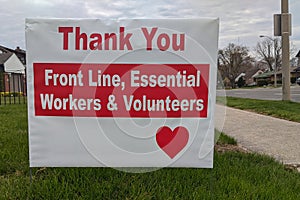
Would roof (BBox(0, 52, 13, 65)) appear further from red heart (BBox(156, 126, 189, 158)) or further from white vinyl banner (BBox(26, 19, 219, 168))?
red heart (BBox(156, 126, 189, 158))

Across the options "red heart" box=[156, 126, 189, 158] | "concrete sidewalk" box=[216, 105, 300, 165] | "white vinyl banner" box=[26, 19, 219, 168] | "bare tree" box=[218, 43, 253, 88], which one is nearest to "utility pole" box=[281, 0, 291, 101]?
"concrete sidewalk" box=[216, 105, 300, 165]

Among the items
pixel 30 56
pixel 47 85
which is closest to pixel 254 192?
pixel 47 85

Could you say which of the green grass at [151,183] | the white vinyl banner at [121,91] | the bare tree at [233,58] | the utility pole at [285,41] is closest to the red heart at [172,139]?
the white vinyl banner at [121,91]

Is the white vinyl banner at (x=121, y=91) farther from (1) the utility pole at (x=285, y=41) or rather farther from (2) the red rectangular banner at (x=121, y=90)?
(1) the utility pole at (x=285, y=41)

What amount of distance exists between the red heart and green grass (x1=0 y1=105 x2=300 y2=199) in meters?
0.36

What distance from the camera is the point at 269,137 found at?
5.69m

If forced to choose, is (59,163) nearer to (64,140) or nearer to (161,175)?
(64,140)

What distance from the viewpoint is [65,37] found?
8.27 feet

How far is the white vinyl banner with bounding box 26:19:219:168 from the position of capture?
99.2 inches

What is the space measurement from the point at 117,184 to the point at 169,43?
1.45m

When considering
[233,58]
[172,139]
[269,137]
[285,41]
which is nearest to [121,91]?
[172,139]

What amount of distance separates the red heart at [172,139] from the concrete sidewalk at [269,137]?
35.5 inches

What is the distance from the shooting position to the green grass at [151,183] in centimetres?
258

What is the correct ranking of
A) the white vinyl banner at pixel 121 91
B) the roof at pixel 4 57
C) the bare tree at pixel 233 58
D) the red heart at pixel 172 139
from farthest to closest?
the bare tree at pixel 233 58 < the roof at pixel 4 57 < the red heart at pixel 172 139 < the white vinyl banner at pixel 121 91
